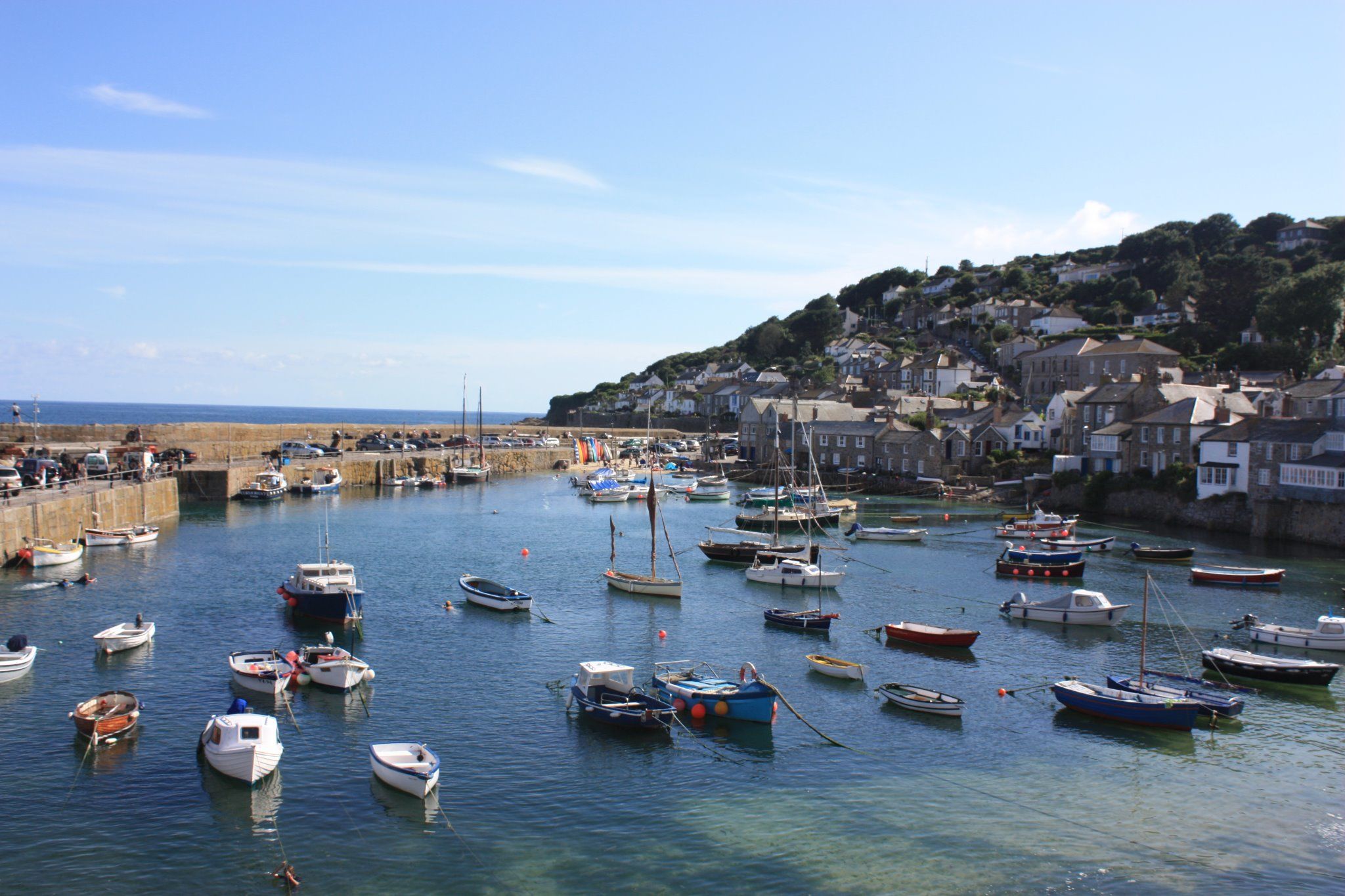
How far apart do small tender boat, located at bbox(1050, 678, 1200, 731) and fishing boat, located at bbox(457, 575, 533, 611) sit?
24505mm

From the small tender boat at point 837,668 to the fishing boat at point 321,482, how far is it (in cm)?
7011

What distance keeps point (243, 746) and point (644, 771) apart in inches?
431

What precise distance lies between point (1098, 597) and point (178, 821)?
130 ft

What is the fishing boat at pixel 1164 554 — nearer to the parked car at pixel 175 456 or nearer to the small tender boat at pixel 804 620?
the small tender boat at pixel 804 620

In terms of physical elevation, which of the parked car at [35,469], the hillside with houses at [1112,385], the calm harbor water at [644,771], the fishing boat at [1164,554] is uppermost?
the hillside with houses at [1112,385]

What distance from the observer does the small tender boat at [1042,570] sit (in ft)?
184

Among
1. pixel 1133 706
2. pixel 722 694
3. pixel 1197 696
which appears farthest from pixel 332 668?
pixel 1197 696

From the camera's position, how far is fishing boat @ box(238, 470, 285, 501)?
85562 mm

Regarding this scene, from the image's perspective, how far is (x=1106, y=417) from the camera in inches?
3484

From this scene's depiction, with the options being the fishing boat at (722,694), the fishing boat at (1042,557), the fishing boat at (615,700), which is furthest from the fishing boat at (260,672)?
the fishing boat at (1042,557)

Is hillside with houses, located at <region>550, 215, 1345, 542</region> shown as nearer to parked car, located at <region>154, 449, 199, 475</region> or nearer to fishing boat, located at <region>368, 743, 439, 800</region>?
fishing boat, located at <region>368, 743, 439, 800</region>

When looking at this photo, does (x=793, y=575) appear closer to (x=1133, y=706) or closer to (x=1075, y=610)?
(x=1075, y=610)

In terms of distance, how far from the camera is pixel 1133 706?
31312mm

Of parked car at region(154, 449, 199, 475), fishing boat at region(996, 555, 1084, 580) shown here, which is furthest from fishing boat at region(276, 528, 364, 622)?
parked car at region(154, 449, 199, 475)
